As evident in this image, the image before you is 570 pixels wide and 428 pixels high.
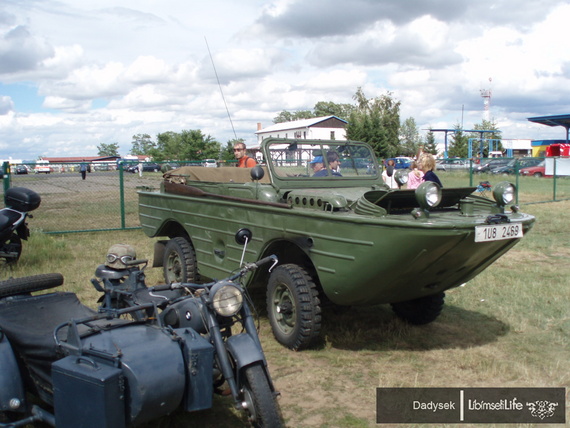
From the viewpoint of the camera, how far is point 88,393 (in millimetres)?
2695

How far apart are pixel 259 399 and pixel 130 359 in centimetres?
73

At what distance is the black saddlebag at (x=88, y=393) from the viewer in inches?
105

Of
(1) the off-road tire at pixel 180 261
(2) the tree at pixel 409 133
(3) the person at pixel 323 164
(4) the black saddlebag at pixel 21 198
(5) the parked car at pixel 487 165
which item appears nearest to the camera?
(3) the person at pixel 323 164

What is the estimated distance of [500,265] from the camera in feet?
27.6

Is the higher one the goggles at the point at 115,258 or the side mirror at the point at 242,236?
the side mirror at the point at 242,236

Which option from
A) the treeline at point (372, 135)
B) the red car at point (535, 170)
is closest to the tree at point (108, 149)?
the treeline at point (372, 135)

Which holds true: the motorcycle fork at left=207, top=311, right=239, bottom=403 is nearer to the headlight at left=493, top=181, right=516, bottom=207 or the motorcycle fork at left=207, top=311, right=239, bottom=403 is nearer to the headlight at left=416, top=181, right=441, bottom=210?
the headlight at left=416, top=181, right=441, bottom=210

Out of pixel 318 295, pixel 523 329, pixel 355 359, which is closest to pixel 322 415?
pixel 355 359

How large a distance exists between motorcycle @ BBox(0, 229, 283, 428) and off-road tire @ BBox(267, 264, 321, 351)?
132cm

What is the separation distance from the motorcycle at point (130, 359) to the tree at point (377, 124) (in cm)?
3853

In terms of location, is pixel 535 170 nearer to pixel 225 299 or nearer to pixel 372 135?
pixel 372 135

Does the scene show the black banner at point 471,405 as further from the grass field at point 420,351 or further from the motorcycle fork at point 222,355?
the motorcycle fork at point 222,355

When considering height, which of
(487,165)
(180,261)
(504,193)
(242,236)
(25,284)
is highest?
(487,165)

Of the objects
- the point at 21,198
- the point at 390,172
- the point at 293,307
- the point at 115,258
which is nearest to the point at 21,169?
the point at 21,198
